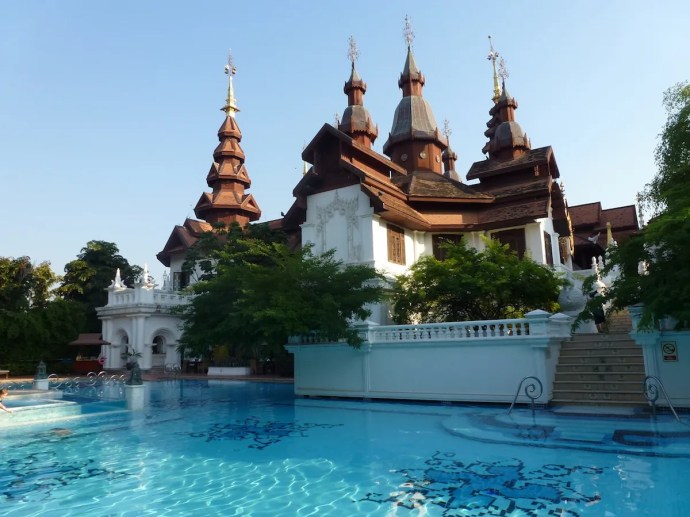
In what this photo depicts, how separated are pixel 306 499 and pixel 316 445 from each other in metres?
2.95

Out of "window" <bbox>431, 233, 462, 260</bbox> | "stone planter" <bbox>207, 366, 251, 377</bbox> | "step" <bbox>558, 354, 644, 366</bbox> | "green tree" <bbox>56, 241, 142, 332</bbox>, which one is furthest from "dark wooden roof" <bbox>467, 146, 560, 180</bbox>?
"green tree" <bbox>56, 241, 142, 332</bbox>

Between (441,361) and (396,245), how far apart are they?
784 centimetres

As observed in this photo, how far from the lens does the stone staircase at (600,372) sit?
11.6 meters

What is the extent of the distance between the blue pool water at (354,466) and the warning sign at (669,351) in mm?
1573

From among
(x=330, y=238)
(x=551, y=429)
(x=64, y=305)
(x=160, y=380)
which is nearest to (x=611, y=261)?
(x=551, y=429)

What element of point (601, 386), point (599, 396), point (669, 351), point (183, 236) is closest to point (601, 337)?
point (601, 386)

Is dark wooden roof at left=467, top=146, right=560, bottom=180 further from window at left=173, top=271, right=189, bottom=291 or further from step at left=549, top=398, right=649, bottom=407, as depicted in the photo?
window at left=173, top=271, right=189, bottom=291

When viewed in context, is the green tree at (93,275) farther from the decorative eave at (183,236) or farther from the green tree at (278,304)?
the green tree at (278,304)

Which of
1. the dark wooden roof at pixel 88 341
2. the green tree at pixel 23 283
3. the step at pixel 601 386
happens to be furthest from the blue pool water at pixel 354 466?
the green tree at pixel 23 283

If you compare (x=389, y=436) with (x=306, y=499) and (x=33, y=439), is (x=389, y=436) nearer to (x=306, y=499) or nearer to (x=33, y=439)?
(x=306, y=499)

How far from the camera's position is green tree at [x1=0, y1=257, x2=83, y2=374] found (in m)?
27.1

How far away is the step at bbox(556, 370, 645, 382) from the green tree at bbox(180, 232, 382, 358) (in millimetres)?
5042

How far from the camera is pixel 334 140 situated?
21.3 meters

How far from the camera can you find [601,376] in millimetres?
12258
